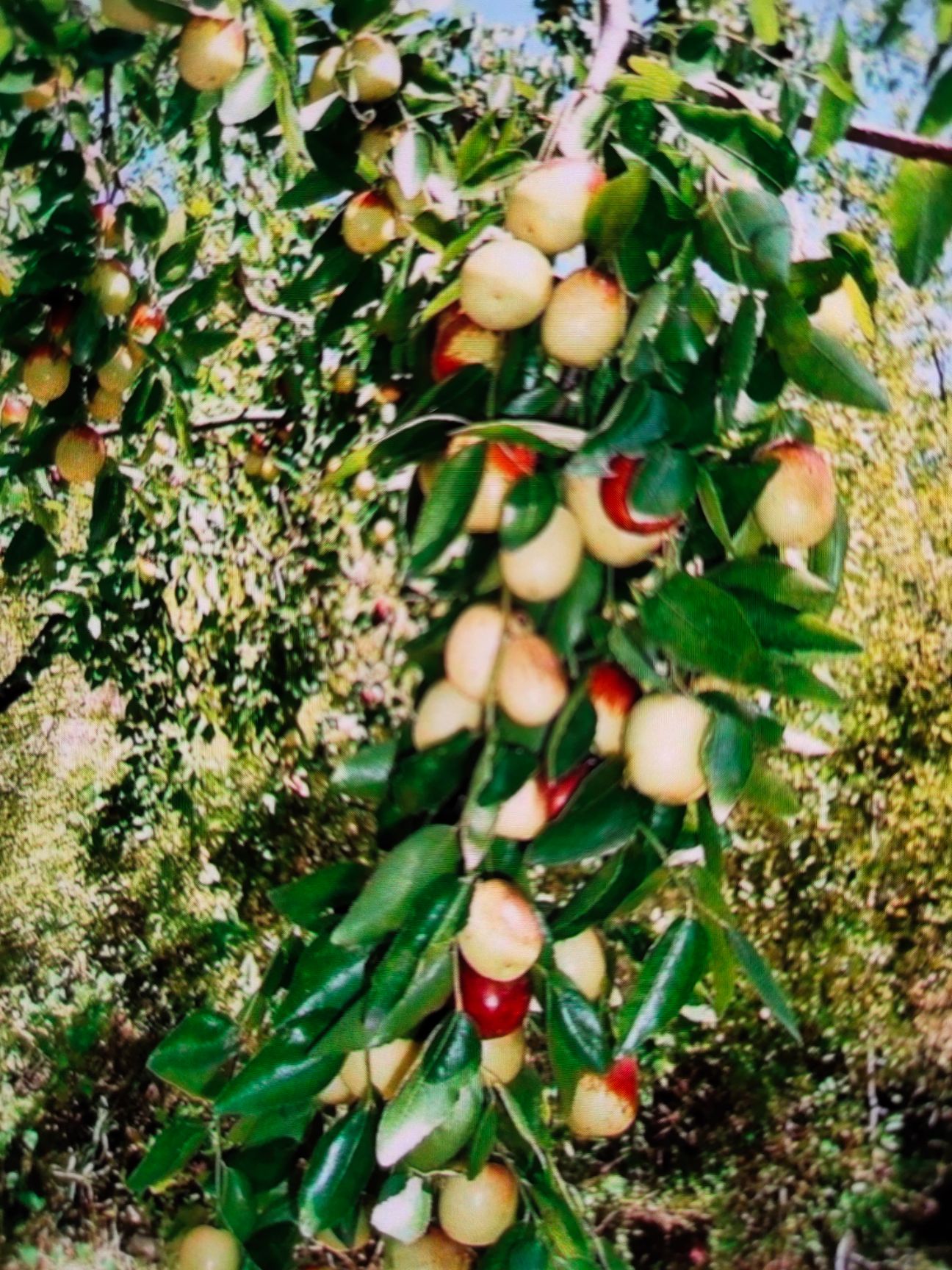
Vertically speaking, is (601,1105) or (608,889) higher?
(608,889)

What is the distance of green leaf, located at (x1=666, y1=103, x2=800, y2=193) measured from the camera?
0.56 metres

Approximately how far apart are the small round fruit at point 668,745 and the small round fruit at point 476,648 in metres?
0.07

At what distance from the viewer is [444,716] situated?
1.78 feet

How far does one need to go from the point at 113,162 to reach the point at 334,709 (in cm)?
147

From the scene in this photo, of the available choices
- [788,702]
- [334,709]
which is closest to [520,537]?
[788,702]

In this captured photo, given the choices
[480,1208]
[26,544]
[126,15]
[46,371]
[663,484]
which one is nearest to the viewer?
[663,484]

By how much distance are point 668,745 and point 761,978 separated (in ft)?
0.45

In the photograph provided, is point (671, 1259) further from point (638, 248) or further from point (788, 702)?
point (638, 248)

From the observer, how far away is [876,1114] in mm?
2170

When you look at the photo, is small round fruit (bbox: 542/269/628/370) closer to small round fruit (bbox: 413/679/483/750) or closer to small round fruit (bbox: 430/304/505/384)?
small round fruit (bbox: 430/304/505/384)

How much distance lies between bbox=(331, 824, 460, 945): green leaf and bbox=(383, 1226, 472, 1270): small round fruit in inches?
7.6

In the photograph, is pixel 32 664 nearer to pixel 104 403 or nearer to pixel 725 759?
pixel 104 403

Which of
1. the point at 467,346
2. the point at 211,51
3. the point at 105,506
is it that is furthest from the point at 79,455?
the point at 467,346

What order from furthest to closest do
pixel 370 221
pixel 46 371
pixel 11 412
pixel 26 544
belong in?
pixel 11 412
pixel 26 544
pixel 46 371
pixel 370 221
